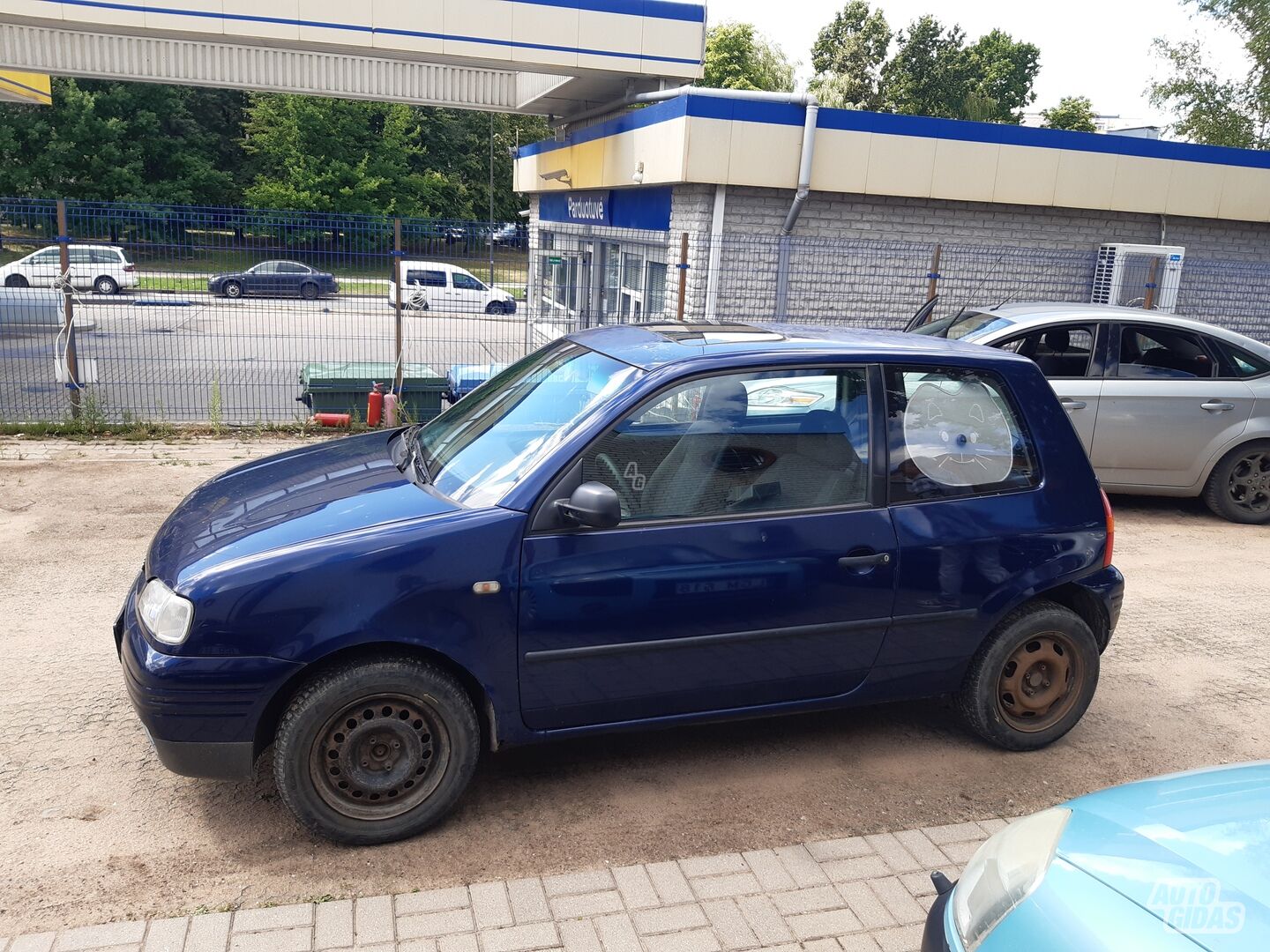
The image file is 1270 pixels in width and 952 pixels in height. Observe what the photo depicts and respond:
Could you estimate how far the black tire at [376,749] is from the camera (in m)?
3.44

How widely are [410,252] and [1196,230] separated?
10.3m

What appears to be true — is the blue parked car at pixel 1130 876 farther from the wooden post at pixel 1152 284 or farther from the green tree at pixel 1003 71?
the green tree at pixel 1003 71

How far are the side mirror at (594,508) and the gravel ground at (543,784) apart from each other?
1.19 meters

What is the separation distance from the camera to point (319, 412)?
35.9 feet

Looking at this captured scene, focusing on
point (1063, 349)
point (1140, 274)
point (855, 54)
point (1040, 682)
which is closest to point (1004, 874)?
point (1040, 682)

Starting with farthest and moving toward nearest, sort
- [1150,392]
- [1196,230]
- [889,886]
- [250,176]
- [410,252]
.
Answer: [250,176], [1196,230], [410,252], [1150,392], [889,886]

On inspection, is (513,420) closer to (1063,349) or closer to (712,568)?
(712,568)

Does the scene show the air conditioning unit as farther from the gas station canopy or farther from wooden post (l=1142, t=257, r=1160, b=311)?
the gas station canopy

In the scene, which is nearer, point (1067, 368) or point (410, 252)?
point (1067, 368)

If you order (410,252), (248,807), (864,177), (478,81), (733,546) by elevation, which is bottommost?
(248,807)

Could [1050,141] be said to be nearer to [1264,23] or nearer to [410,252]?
[410,252]

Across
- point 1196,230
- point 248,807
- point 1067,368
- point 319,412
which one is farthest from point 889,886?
point 1196,230

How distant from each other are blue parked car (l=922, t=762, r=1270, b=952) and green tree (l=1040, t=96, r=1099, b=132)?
237 feet

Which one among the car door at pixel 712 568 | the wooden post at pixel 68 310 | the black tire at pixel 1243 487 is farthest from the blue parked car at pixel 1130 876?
the wooden post at pixel 68 310
